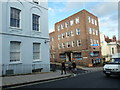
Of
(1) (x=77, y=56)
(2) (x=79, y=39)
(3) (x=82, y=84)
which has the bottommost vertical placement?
(3) (x=82, y=84)

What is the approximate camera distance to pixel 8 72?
450 inches

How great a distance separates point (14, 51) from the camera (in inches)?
484

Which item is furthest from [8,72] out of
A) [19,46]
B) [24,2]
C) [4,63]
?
[24,2]

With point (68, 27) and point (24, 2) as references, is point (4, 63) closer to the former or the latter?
point (24, 2)

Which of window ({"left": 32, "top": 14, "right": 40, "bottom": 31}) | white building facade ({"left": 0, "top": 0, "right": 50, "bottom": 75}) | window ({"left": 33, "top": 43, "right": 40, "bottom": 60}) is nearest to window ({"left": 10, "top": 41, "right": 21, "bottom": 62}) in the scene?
white building facade ({"left": 0, "top": 0, "right": 50, "bottom": 75})

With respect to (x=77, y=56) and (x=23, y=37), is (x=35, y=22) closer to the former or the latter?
(x=23, y=37)

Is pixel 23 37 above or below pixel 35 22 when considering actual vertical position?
below

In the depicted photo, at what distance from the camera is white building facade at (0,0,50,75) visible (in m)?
11.6

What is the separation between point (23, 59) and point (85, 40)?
1641 centimetres

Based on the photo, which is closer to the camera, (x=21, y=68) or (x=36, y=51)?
(x=21, y=68)

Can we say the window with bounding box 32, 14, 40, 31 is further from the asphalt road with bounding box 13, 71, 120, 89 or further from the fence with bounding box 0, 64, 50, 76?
the asphalt road with bounding box 13, 71, 120, 89

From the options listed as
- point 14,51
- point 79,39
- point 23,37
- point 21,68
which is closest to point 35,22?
point 23,37

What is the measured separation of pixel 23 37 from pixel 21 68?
3.46 metres

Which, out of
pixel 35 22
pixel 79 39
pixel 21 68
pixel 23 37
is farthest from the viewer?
A: pixel 79 39
